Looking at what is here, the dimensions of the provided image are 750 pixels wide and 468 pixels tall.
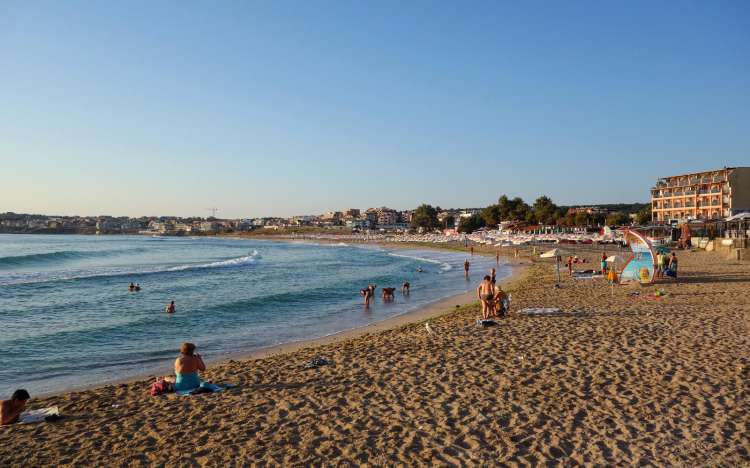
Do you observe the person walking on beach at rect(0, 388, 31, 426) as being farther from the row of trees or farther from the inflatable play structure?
the row of trees

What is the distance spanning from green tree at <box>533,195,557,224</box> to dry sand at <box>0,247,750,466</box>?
72.9 m

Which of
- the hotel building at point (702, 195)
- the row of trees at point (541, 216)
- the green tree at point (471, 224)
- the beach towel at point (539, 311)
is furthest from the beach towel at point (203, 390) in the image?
the green tree at point (471, 224)

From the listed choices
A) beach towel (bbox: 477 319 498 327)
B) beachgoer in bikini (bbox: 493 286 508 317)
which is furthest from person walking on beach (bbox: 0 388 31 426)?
beachgoer in bikini (bbox: 493 286 508 317)

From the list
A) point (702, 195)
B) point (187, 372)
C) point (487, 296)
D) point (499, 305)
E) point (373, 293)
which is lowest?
point (373, 293)

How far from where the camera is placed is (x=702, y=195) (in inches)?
2243

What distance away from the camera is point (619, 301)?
14.6 meters

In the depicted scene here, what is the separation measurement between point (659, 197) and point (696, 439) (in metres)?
69.4

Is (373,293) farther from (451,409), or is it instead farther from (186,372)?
(451,409)

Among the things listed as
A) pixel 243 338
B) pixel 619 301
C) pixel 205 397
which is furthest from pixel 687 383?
pixel 243 338

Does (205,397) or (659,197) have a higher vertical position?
(659,197)

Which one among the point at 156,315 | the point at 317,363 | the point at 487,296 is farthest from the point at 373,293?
the point at 317,363

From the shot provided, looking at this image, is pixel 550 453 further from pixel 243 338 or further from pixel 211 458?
pixel 243 338

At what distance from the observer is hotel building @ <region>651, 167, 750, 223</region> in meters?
52.2

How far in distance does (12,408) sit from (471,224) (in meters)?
103
